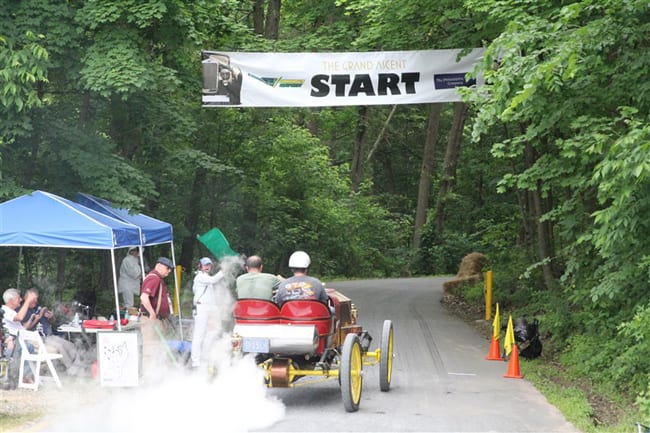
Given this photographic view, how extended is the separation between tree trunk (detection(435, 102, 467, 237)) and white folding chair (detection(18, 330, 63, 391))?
84.4 ft

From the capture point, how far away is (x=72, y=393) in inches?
446

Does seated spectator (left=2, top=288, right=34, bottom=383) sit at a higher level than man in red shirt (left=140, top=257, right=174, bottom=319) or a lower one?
lower

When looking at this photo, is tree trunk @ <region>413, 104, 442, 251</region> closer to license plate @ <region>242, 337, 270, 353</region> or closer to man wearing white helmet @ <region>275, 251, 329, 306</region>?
man wearing white helmet @ <region>275, 251, 329, 306</region>

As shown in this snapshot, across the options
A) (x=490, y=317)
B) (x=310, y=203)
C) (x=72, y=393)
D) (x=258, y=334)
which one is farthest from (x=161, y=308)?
(x=310, y=203)

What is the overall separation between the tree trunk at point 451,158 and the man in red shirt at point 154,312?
24.0m

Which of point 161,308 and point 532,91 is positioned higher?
point 532,91

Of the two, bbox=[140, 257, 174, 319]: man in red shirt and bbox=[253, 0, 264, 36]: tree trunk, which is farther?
bbox=[253, 0, 264, 36]: tree trunk

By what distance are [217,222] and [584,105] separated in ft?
54.2

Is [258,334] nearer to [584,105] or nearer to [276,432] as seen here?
[276,432]

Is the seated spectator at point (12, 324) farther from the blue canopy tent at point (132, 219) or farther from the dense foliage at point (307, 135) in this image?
the blue canopy tent at point (132, 219)

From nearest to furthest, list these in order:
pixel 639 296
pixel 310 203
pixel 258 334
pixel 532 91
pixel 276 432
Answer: pixel 276 432, pixel 258 334, pixel 532 91, pixel 639 296, pixel 310 203

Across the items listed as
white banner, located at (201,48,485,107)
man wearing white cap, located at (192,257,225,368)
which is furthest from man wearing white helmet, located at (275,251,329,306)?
white banner, located at (201,48,485,107)

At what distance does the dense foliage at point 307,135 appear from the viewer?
1177cm

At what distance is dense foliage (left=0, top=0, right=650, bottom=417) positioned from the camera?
38.6 feet
